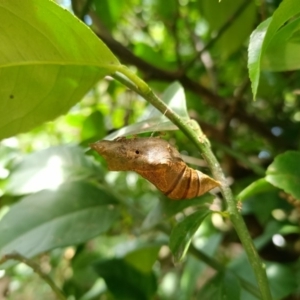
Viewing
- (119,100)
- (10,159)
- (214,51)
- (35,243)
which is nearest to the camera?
(35,243)

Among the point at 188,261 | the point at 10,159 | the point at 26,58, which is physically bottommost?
the point at 188,261

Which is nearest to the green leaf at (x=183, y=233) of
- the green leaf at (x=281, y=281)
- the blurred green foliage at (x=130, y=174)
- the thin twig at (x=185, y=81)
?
the blurred green foliage at (x=130, y=174)

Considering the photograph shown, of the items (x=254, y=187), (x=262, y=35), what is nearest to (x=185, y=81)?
(x=254, y=187)

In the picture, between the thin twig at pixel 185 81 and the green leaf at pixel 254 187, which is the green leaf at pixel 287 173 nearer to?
the green leaf at pixel 254 187

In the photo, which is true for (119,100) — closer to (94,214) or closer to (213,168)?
(94,214)

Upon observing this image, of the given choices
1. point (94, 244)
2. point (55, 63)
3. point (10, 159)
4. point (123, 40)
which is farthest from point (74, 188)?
point (123, 40)
